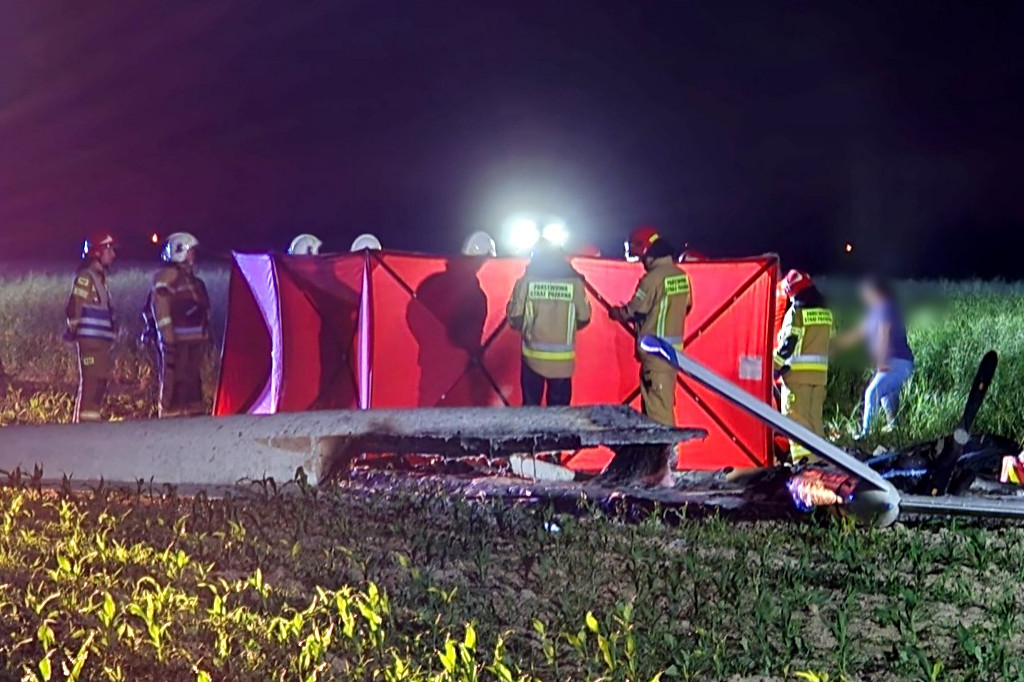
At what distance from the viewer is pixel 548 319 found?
7.47m

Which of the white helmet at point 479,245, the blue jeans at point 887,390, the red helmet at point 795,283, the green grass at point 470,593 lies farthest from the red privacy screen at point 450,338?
the green grass at point 470,593

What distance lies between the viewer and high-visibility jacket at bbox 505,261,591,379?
24.5 ft

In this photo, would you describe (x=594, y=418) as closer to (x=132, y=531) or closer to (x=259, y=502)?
(x=259, y=502)

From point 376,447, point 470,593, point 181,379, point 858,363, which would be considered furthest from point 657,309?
point 858,363

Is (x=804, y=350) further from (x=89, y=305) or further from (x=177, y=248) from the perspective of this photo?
(x=89, y=305)

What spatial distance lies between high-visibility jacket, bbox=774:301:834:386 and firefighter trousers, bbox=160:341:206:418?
434 cm

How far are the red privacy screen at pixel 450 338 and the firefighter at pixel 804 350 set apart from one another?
0.15 m

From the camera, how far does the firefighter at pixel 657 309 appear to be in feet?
24.7

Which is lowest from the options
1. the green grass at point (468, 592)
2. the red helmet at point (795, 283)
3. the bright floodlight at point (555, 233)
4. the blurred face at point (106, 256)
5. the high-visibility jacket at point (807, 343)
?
the green grass at point (468, 592)

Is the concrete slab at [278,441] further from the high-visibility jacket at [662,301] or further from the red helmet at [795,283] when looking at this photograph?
the red helmet at [795,283]

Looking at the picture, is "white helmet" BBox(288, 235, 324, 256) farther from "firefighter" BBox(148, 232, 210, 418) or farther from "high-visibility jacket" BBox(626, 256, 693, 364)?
"high-visibility jacket" BBox(626, 256, 693, 364)

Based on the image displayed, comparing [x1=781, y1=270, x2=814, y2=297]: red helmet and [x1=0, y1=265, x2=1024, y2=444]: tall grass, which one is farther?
[x1=0, y1=265, x2=1024, y2=444]: tall grass

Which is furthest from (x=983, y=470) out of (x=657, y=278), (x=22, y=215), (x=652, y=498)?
(x=22, y=215)

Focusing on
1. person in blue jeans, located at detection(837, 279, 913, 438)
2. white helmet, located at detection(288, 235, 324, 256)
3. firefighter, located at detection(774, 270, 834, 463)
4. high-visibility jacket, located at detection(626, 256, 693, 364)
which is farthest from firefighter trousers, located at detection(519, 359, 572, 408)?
white helmet, located at detection(288, 235, 324, 256)
